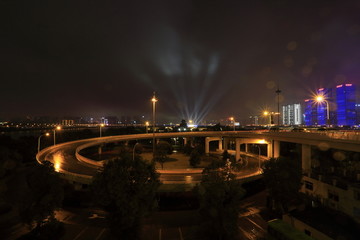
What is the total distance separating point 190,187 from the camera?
24.2m

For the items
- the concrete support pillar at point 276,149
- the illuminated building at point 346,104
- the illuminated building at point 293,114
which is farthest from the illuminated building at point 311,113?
the concrete support pillar at point 276,149

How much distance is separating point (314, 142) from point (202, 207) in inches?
957

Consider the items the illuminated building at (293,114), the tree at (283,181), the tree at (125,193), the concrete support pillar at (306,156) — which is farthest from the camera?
the illuminated building at (293,114)

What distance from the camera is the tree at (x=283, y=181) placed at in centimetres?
2136

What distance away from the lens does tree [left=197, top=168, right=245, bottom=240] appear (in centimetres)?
1430

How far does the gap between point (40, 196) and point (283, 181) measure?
76.2ft

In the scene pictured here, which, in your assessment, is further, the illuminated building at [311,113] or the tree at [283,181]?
the illuminated building at [311,113]

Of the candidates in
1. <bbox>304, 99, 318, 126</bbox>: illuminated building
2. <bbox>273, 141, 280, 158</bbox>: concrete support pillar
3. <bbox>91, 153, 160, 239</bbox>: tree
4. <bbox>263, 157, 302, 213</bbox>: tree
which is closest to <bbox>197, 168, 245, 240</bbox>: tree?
<bbox>91, 153, 160, 239</bbox>: tree

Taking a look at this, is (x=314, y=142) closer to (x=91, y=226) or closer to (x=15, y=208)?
(x=91, y=226)

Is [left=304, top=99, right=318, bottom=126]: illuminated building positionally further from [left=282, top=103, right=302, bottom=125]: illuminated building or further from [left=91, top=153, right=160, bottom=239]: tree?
[left=91, top=153, right=160, bottom=239]: tree

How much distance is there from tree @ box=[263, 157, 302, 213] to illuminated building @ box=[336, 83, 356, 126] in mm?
138116

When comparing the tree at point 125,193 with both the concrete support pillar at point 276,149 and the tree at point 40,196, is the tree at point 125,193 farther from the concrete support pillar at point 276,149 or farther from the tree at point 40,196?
the concrete support pillar at point 276,149

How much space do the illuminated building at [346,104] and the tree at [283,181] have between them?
13812 centimetres

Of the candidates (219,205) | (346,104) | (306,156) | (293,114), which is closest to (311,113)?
(346,104)
